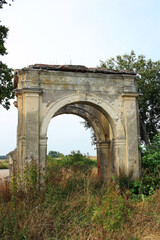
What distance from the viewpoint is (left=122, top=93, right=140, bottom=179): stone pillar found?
7840 mm

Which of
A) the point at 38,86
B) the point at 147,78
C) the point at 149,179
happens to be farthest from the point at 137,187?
the point at 147,78

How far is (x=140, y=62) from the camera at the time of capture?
18266 mm

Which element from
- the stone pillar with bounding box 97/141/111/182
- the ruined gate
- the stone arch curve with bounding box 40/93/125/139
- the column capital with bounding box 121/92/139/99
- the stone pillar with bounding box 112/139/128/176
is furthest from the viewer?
the stone pillar with bounding box 97/141/111/182

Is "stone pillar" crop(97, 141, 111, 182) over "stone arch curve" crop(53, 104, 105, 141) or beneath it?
beneath

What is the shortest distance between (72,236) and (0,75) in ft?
28.8

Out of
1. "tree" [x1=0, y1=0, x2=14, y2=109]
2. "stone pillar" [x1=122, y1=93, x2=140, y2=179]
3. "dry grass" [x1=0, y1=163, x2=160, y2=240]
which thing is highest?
"tree" [x1=0, y1=0, x2=14, y2=109]

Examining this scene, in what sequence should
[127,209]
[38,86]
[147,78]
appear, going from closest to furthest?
[127,209] < [38,86] < [147,78]

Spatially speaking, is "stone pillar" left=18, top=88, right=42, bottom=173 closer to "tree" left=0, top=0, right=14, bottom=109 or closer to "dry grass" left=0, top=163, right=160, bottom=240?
"dry grass" left=0, top=163, right=160, bottom=240

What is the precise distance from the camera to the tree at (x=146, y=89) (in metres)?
17.5

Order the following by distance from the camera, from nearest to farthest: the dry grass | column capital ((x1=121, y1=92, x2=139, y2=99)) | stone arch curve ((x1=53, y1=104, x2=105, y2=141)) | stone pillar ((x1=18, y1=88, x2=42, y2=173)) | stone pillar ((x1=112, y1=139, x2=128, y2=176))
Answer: the dry grass, stone pillar ((x1=18, y1=88, x2=42, y2=173)), stone pillar ((x1=112, y1=139, x2=128, y2=176)), column capital ((x1=121, y1=92, x2=139, y2=99)), stone arch curve ((x1=53, y1=104, x2=105, y2=141))

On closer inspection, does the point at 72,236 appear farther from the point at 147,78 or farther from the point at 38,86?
the point at 147,78

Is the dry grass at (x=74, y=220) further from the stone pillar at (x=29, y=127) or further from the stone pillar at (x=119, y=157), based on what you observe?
the stone pillar at (x=119, y=157)

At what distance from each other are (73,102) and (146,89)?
1096cm

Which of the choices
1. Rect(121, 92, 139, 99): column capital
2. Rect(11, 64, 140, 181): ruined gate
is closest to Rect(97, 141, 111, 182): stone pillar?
Rect(11, 64, 140, 181): ruined gate
